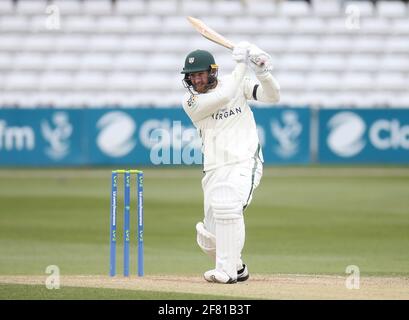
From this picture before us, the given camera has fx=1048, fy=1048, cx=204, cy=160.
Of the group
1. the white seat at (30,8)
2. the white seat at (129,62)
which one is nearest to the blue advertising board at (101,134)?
the white seat at (129,62)

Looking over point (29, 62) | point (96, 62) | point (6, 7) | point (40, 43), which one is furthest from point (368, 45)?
point (6, 7)

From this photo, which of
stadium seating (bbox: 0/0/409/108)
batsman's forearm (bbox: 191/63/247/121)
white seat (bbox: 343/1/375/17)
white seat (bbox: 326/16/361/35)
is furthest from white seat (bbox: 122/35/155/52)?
batsman's forearm (bbox: 191/63/247/121)

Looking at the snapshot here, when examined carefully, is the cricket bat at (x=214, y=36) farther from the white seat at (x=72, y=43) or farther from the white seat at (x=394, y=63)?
the white seat at (x=72, y=43)

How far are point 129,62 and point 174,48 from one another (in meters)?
1.17

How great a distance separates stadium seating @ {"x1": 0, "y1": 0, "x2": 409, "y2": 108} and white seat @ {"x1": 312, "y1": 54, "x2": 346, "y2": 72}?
0.08 feet

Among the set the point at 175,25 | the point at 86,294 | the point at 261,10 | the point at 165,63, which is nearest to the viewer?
the point at 86,294

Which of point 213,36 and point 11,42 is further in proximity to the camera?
point 11,42

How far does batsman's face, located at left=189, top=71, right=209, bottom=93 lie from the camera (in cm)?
853

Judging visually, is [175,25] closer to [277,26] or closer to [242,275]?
[277,26]

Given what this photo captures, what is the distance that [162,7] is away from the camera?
88.7 feet

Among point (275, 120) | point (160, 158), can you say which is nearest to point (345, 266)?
point (160, 158)

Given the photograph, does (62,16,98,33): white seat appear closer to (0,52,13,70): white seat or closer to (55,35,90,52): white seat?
(55,35,90,52): white seat
